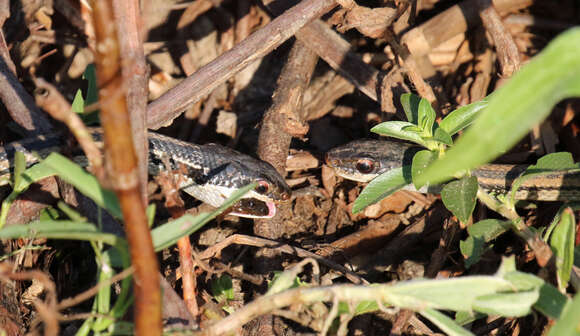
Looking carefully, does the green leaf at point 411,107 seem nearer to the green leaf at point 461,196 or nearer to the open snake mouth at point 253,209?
the green leaf at point 461,196

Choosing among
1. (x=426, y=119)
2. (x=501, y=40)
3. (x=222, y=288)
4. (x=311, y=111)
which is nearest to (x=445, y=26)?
(x=501, y=40)

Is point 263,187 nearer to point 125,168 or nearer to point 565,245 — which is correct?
point 565,245

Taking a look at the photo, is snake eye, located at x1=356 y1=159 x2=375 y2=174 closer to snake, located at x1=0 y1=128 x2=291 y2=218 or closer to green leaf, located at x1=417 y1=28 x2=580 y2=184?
snake, located at x1=0 y1=128 x2=291 y2=218

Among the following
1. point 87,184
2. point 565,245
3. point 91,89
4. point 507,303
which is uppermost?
point 87,184

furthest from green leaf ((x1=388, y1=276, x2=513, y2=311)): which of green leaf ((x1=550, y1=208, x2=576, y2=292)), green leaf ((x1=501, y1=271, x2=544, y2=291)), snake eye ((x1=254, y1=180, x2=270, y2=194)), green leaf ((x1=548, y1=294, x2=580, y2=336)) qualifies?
snake eye ((x1=254, y1=180, x2=270, y2=194))

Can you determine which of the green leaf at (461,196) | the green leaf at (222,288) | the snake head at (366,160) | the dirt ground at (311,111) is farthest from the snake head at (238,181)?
the green leaf at (461,196)

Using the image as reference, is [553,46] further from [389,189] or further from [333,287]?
[389,189]
